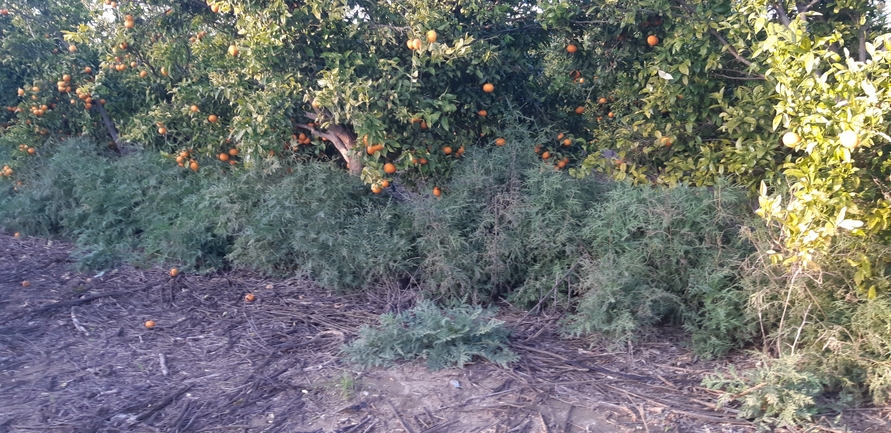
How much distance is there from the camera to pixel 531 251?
4.79 metres

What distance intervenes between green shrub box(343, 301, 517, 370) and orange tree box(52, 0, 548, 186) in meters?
1.41

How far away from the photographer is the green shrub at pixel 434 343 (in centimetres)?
382

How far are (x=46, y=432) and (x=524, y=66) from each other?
4358 millimetres

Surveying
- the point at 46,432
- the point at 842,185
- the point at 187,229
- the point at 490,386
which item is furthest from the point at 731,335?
the point at 187,229

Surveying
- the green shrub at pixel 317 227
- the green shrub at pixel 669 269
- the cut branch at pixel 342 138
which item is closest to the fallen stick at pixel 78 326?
the green shrub at pixel 317 227

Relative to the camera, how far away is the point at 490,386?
11.9ft

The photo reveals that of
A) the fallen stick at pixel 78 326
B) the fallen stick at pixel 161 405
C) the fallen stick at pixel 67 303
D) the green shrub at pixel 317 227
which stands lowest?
the fallen stick at pixel 161 405

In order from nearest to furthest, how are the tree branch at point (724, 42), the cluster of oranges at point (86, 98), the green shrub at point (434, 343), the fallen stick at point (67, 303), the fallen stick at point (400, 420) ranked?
the fallen stick at point (400, 420) → the green shrub at point (434, 343) → the tree branch at point (724, 42) → the fallen stick at point (67, 303) → the cluster of oranges at point (86, 98)

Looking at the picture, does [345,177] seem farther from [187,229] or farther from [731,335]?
[731,335]

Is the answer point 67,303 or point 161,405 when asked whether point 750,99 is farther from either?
point 67,303

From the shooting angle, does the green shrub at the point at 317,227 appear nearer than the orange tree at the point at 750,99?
No

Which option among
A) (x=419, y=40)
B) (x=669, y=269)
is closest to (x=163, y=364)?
(x=419, y=40)

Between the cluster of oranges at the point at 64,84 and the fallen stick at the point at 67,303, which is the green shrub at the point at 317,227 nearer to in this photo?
the fallen stick at the point at 67,303

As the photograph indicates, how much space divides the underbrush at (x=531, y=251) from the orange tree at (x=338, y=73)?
0.35 meters
